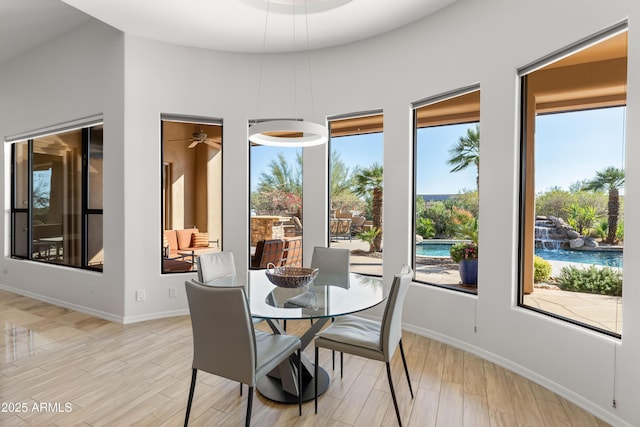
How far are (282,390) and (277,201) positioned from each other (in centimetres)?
249

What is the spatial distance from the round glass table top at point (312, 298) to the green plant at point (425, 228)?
3.51 feet

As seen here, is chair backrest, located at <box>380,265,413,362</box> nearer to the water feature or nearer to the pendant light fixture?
the pendant light fixture

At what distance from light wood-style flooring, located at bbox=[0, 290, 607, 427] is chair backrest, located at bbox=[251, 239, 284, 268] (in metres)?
1.25

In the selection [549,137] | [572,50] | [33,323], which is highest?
[572,50]

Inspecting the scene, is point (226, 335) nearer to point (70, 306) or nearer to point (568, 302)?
point (568, 302)

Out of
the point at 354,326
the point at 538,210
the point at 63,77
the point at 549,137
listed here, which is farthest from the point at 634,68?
the point at 63,77

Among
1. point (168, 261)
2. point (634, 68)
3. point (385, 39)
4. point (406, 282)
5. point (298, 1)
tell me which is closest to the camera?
point (634, 68)

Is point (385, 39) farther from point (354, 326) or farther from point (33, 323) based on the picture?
point (33, 323)

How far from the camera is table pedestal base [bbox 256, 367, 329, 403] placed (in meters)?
2.35

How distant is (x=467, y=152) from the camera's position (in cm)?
341

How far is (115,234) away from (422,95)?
3672 millimetres

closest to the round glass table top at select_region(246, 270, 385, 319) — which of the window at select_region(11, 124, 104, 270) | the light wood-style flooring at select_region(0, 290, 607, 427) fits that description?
the light wood-style flooring at select_region(0, 290, 607, 427)

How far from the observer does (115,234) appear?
3943 millimetres

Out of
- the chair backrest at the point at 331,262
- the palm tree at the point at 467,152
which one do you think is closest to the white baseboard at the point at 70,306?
the chair backrest at the point at 331,262
